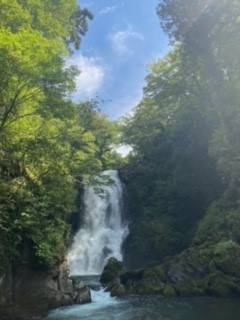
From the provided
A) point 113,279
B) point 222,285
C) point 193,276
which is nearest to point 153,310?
point 222,285

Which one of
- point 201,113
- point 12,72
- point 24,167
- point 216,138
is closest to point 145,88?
point 201,113

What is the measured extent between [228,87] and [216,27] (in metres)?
4.45

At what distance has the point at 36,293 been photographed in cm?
1975

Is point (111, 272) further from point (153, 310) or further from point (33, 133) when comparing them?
point (33, 133)

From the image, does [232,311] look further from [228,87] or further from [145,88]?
[145,88]

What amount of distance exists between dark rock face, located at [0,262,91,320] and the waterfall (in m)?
14.0

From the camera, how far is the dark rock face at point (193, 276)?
2262cm

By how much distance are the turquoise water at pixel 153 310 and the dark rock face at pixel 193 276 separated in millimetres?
1401

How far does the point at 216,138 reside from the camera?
33.5m

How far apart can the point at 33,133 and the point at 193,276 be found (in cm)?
1298

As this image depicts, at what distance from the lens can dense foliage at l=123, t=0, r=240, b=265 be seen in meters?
31.3

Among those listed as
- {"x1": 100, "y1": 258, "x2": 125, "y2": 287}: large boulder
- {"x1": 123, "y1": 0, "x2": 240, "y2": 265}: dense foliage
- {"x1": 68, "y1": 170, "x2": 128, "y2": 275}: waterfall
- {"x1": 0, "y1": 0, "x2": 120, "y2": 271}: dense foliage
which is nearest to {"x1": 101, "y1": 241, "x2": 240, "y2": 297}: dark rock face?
{"x1": 100, "y1": 258, "x2": 125, "y2": 287}: large boulder

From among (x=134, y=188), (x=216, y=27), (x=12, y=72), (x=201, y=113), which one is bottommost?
(x=12, y=72)

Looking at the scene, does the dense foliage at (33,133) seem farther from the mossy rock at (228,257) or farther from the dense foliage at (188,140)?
the dense foliage at (188,140)
